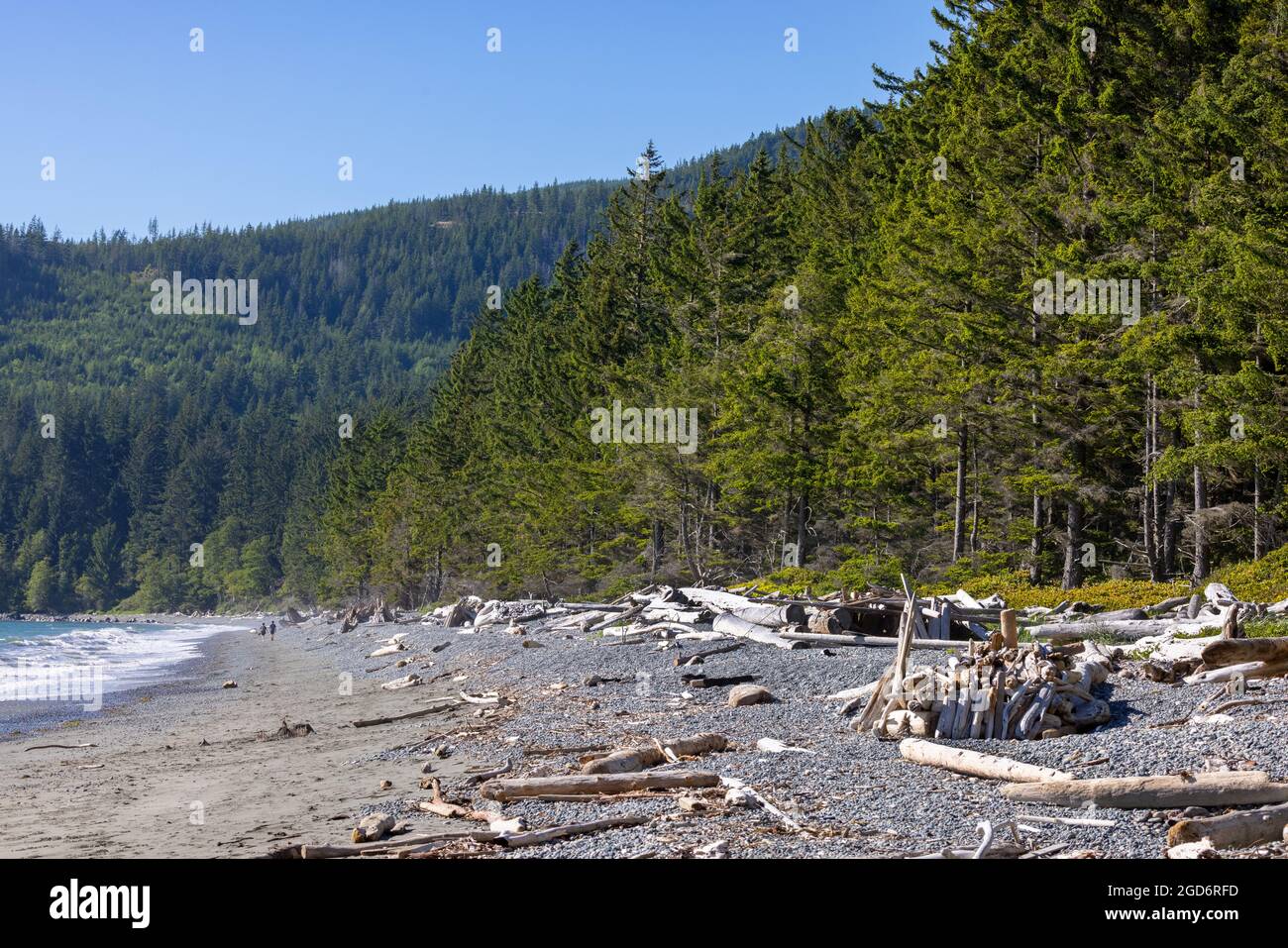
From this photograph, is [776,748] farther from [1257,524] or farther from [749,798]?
[1257,524]

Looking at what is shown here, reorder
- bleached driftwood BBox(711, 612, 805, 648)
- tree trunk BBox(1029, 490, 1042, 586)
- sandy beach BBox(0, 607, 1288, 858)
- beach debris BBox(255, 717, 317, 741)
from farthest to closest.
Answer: tree trunk BBox(1029, 490, 1042, 586), bleached driftwood BBox(711, 612, 805, 648), beach debris BBox(255, 717, 317, 741), sandy beach BBox(0, 607, 1288, 858)

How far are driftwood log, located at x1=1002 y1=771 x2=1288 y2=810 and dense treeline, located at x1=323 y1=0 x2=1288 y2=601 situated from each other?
15983mm

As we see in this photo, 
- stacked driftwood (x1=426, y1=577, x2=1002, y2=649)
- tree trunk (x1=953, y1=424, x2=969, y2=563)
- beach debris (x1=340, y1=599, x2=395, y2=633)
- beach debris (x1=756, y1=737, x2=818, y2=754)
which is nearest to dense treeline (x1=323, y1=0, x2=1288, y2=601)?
tree trunk (x1=953, y1=424, x2=969, y2=563)

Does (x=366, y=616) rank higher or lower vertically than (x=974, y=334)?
lower

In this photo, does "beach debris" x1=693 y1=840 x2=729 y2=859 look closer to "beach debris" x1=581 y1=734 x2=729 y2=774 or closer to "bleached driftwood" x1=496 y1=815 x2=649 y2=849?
"bleached driftwood" x1=496 y1=815 x2=649 y2=849

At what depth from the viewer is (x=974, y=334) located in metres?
30.0

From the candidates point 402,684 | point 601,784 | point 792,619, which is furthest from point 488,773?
point 402,684

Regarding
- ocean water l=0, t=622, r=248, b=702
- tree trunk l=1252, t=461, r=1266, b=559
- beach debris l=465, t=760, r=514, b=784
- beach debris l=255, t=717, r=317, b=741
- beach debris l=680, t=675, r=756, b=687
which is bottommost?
ocean water l=0, t=622, r=248, b=702

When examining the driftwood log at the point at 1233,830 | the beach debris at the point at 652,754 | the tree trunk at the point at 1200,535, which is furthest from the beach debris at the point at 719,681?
the tree trunk at the point at 1200,535

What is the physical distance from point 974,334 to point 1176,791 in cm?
2435

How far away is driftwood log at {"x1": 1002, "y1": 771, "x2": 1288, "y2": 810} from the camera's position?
23.1ft

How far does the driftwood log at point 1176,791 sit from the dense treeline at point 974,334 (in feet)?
52.4

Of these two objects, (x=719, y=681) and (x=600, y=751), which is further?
(x=719, y=681)

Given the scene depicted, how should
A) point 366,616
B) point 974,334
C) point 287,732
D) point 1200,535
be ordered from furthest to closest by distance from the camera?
point 366,616 < point 974,334 < point 1200,535 < point 287,732
